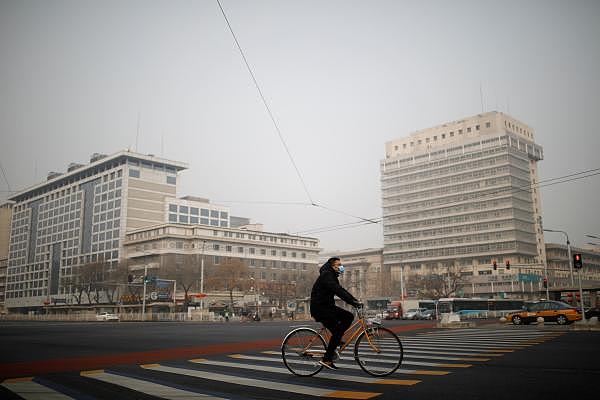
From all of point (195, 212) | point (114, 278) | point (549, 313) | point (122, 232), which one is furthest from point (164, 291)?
point (549, 313)

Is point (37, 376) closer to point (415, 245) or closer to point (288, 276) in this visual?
point (288, 276)

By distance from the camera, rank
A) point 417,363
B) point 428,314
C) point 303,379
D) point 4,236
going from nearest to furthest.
Result: point 303,379 → point 417,363 → point 428,314 → point 4,236

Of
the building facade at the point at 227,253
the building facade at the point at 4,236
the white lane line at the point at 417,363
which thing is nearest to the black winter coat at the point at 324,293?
the white lane line at the point at 417,363

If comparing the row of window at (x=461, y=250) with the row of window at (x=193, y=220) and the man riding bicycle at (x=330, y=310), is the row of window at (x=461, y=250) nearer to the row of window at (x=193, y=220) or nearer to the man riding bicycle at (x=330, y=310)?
the row of window at (x=193, y=220)

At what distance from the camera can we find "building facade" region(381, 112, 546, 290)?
11769 cm

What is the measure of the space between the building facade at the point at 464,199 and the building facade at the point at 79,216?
5923 cm

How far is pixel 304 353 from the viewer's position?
310 inches

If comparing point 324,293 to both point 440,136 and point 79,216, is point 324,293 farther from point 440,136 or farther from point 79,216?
point 79,216

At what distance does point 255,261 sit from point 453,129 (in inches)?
2429

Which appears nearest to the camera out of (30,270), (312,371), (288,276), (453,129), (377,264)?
(312,371)

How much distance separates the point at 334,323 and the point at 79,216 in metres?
133

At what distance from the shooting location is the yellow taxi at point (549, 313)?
2974 cm

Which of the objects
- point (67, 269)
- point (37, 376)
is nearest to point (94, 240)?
point (67, 269)

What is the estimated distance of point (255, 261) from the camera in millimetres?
111000
